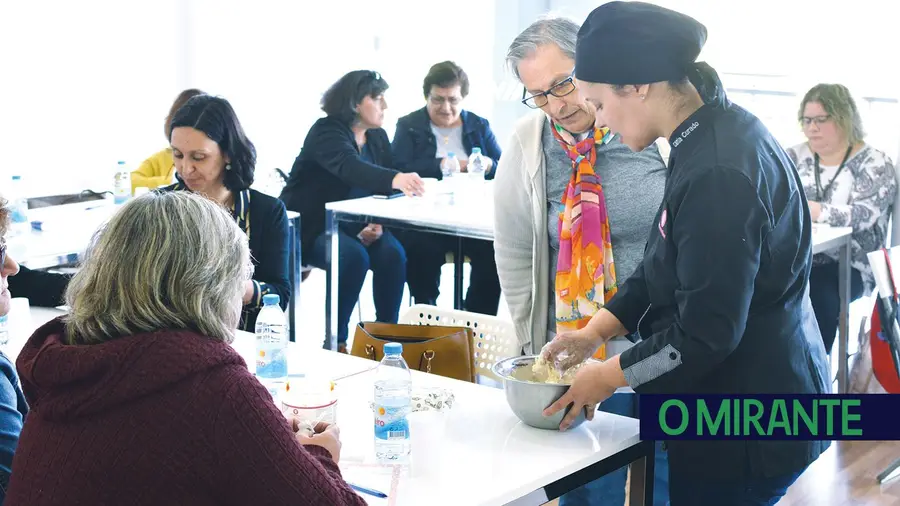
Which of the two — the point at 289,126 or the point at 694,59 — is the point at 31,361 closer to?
the point at 694,59

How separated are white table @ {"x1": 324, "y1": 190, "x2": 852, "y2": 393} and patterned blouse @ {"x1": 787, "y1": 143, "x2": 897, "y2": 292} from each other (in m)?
0.17

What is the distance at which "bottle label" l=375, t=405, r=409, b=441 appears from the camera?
1.83m

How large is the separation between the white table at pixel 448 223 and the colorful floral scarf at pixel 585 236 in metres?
1.48

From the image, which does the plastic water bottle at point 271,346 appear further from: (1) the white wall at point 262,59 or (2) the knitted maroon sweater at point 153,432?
(1) the white wall at point 262,59

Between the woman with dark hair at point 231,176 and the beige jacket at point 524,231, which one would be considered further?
the woman with dark hair at point 231,176

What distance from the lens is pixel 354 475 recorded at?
1799 millimetres

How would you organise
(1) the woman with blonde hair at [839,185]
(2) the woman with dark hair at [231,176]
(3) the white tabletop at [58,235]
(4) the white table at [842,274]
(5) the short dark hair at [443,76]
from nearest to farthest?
(2) the woman with dark hair at [231,176] → (3) the white tabletop at [58,235] → (4) the white table at [842,274] → (1) the woman with blonde hair at [839,185] → (5) the short dark hair at [443,76]

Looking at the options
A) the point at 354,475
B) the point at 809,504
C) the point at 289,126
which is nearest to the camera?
the point at 354,475

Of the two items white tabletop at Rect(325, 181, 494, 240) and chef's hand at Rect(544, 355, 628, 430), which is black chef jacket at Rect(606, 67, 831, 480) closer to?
chef's hand at Rect(544, 355, 628, 430)

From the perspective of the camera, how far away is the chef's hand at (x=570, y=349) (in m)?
2.03

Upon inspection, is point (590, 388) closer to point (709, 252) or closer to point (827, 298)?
point (709, 252)

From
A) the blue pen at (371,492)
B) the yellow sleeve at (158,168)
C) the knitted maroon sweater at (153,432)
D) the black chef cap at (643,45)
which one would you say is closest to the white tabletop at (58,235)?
the yellow sleeve at (158,168)

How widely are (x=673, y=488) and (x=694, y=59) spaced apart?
767mm

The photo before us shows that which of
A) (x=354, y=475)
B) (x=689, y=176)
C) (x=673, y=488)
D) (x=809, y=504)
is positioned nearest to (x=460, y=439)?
(x=354, y=475)
